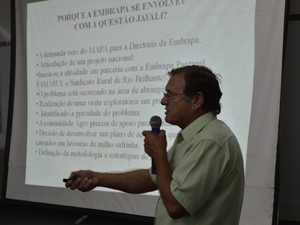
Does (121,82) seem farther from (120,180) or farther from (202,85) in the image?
(202,85)

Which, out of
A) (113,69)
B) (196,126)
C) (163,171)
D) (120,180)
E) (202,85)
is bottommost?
(120,180)

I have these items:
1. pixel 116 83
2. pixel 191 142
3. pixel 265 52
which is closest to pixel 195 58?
pixel 265 52

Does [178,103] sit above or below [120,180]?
above

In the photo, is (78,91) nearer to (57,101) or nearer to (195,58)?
(57,101)

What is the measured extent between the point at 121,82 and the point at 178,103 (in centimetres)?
158

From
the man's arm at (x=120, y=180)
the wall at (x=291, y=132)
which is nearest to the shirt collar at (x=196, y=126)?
the man's arm at (x=120, y=180)

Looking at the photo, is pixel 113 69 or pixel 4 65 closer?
pixel 113 69

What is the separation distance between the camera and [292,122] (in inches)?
98.3

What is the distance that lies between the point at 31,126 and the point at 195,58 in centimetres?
155

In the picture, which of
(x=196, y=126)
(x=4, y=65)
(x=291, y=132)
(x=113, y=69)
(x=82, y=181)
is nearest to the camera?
(x=196, y=126)

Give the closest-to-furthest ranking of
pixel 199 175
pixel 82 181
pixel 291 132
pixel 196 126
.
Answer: pixel 199 175, pixel 196 126, pixel 82 181, pixel 291 132

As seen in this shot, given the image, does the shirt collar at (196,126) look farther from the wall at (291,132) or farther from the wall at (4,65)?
the wall at (4,65)

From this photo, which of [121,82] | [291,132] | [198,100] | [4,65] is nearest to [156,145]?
[198,100]

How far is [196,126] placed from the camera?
101 centimetres
